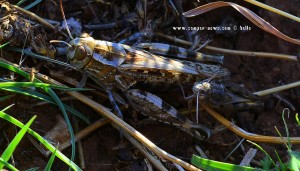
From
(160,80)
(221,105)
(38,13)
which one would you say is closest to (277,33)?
(221,105)

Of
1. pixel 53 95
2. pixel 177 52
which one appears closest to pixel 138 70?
pixel 177 52

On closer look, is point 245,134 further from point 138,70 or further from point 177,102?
point 138,70

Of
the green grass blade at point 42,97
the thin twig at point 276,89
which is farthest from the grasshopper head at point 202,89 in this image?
the green grass blade at point 42,97

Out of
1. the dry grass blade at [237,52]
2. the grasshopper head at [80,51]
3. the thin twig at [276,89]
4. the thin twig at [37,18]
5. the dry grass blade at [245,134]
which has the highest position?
the thin twig at [37,18]

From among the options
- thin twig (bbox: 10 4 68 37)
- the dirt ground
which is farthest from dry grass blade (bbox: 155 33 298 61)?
thin twig (bbox: 10 4 68 37)

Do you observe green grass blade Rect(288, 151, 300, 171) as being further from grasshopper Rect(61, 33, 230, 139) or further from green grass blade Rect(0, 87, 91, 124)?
green grass blade Rect(0, 87, 91, 124)

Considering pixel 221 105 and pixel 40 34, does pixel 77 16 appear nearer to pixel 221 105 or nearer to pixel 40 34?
pixel 40 34

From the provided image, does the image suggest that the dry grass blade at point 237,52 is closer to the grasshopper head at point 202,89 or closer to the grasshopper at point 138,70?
the grasshopper at point 138,70
